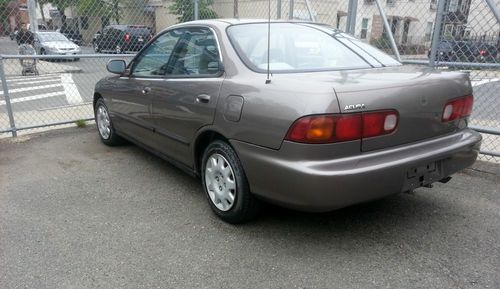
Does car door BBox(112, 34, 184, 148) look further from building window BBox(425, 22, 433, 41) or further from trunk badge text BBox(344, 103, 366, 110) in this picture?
building window BBox(425, 22, 433, 41)

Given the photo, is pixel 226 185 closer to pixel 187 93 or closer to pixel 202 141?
pixel 202 141

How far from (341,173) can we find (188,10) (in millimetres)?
6192

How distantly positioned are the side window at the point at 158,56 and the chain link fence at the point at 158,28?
1.77m

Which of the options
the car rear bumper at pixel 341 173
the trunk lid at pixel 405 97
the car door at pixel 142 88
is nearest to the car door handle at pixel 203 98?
the car rear bumper at pixel 341 173

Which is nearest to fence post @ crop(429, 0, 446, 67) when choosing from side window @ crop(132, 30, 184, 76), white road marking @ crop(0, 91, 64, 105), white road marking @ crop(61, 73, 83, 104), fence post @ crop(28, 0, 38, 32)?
side window @ crop(132, 30, 184, 76)

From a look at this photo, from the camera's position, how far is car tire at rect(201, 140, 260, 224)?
296 cm

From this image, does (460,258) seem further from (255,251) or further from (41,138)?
(41,138)

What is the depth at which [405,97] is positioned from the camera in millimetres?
2631

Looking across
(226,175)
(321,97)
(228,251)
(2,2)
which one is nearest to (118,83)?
(226,175)

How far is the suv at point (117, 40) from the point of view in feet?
23.5

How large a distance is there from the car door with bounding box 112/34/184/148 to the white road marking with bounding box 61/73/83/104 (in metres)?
5.41

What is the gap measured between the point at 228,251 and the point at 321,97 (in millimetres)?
1248

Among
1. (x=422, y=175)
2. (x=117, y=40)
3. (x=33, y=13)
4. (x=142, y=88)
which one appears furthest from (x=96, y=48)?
(x=422, y=175)

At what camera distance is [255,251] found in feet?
9.44
